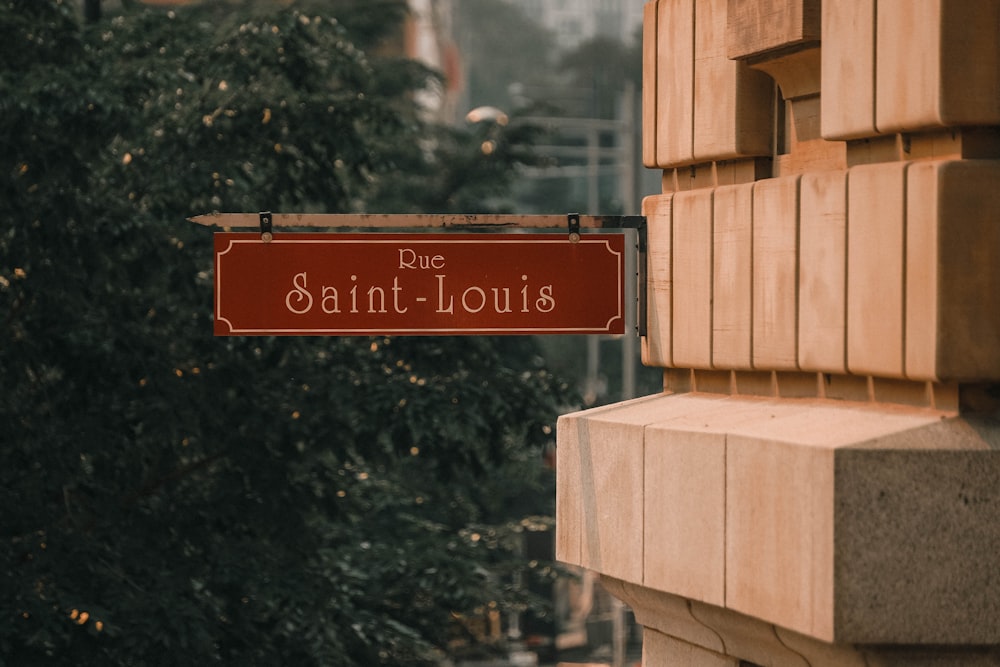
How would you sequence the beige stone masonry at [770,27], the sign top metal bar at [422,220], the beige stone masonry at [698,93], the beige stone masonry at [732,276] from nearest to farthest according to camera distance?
the beige stone masonry at [770,27] → the beige stone masonry at [732,276] → the beige stone masonry at [698,93] → the sign top metal bar at [422,220]

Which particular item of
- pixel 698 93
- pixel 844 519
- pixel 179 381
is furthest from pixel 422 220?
pixel 179 381

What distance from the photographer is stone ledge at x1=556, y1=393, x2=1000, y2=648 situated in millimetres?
5594

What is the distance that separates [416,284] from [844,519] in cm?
241

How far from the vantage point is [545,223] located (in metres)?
7.36

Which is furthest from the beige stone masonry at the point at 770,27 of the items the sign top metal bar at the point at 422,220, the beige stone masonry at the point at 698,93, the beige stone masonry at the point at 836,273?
the sign top metal bar at the point at 422,220

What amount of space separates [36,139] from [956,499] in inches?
357

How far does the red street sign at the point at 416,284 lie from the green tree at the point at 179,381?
5193mm

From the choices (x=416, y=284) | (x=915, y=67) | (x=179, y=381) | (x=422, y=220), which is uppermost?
(x=915, y=67)

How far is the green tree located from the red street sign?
17.0ft

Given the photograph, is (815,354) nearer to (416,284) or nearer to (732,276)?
(732,276)

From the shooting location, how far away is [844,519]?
5.60m

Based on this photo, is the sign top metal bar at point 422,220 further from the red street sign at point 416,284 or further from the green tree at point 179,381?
the green tree at point 179,381

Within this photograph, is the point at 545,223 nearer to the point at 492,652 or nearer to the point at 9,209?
the point at 9,209

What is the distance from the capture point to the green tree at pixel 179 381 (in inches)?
505
